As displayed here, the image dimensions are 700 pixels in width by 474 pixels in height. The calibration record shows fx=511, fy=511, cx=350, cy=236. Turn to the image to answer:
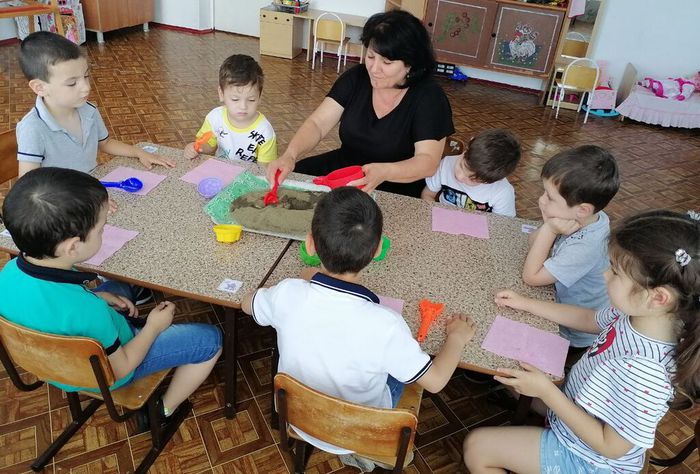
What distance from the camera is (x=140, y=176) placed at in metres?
1.86

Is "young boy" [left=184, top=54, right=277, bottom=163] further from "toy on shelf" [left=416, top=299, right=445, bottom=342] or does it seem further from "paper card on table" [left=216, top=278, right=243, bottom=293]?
"toy on shelf" [left=416, top=299, right=445, bottom=342]

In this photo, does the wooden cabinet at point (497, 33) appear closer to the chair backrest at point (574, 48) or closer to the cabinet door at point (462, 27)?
the cabinet door at point (462, 27)

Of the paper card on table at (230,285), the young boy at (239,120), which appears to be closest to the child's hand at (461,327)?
the paper card on table at (230,285)

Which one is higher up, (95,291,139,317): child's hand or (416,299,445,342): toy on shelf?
(416,299,445,342): toy on shelf

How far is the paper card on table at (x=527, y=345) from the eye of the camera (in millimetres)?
1260

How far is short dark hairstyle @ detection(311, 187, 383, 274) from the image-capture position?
1.15 metres

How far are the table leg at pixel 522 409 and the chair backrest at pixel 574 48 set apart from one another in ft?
17.3

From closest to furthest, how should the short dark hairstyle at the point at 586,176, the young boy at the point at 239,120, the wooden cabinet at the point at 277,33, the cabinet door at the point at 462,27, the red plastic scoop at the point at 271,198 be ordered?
the short dark hairstyle at the point at 586,176, the red plastic scoop at the point at 271,198, the young boy at the point at 239,120, the cabinet door at the point at 462,27, the wooden cabinet at the point at 277,33

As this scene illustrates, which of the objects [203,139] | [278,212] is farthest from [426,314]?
Result: [203,139]

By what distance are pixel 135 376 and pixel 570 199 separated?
1343mm

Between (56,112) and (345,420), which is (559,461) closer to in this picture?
(345,420)

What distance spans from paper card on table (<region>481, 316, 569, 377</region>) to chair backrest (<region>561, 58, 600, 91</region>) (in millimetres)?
4596

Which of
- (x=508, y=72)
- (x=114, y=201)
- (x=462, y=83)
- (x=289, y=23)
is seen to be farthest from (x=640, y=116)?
(x=114, y=201)

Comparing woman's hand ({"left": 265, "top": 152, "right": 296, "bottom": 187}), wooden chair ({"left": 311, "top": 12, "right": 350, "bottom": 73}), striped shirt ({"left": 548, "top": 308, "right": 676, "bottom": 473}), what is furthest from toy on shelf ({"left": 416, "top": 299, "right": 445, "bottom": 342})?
wooden chair ({"left": 311, "top": 12, "right": 350, "bottom": 73})
